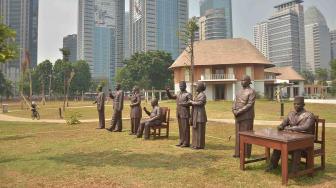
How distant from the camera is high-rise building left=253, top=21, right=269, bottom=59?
144m

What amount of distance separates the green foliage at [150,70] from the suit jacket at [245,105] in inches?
2402

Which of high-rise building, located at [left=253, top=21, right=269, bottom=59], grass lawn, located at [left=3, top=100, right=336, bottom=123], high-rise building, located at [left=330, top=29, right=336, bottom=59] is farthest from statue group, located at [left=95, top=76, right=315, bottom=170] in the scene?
high-rise building, located at [left=330, top=29, right=336, bottom=59]

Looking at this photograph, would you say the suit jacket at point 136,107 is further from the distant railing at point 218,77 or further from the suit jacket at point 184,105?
the distant railing at point 218,77

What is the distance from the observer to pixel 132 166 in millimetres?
7922

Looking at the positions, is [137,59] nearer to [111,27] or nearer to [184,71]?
[184,71]

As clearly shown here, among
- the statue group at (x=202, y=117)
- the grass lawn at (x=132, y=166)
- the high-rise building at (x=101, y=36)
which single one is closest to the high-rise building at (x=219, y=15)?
the high-rise building at (x=101, y=36)

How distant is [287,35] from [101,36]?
7387cm

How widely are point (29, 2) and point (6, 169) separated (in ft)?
384

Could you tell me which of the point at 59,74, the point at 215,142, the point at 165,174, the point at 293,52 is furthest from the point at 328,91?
the point at 165,174

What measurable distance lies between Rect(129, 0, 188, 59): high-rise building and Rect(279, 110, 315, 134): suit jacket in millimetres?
102187

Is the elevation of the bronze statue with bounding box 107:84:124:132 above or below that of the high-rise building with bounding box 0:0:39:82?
below

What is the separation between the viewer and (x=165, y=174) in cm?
712

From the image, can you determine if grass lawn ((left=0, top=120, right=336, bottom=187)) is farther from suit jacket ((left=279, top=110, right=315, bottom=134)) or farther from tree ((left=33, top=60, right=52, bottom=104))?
tree ((left=33, top=60, right=52, bottom=104))

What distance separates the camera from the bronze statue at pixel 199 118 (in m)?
10.1
